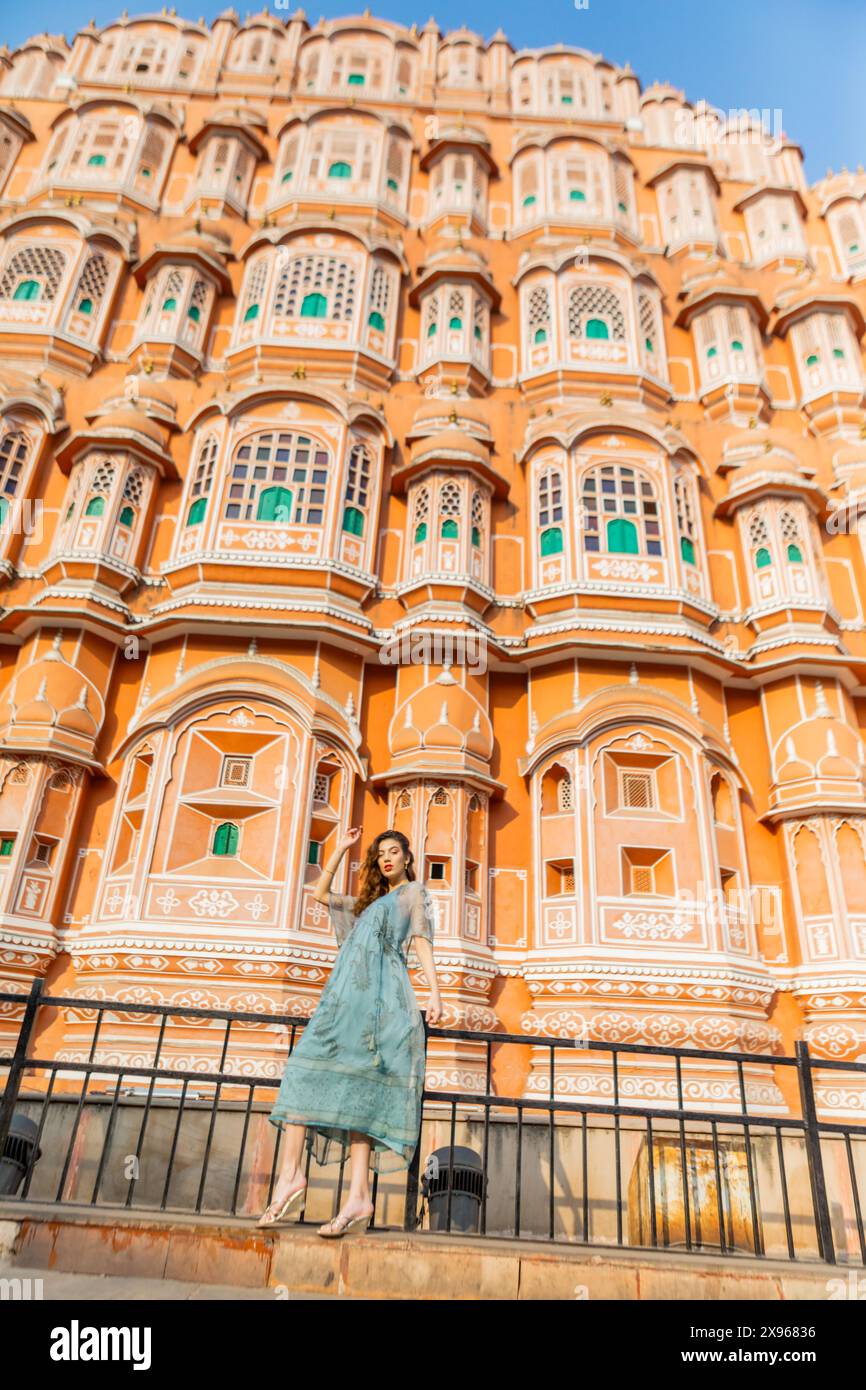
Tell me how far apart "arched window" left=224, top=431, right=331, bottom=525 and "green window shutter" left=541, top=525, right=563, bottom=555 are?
3.54 metres

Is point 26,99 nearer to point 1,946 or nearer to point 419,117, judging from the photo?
point 419,117

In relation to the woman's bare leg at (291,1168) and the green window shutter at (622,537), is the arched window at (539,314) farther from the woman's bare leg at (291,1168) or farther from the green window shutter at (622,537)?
the woman's bare leg at (291,1168)

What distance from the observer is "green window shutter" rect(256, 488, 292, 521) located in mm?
13461

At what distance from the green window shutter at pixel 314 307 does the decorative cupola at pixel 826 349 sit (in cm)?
942

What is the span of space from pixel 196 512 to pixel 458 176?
1208 cm

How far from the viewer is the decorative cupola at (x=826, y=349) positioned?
16656mm

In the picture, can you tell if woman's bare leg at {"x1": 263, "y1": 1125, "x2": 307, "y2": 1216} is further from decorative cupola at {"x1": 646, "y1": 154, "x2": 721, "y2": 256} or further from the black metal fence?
decorative cupola at {"x1": 646, "y1": 154, "x2": 721, "y2": 256}

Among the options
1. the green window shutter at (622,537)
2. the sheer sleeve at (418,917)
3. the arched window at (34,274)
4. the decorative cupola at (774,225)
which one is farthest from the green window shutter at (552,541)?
the decorative cupola at (774,225)

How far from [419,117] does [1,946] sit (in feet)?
71.2

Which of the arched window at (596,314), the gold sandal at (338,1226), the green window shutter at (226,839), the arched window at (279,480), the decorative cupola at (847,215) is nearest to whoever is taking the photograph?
the gold sandal at (338,1226)

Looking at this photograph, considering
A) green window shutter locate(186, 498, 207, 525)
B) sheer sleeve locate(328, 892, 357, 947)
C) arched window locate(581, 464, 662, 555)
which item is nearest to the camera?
sheer sleeve locate(328, 892, 357, 947)

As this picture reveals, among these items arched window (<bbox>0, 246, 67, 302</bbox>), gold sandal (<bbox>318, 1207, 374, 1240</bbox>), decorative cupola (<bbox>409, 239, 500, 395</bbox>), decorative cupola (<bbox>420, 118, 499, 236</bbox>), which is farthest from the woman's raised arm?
decorative cupola (<bbox>420, 118, 499, 236</bbox>)
